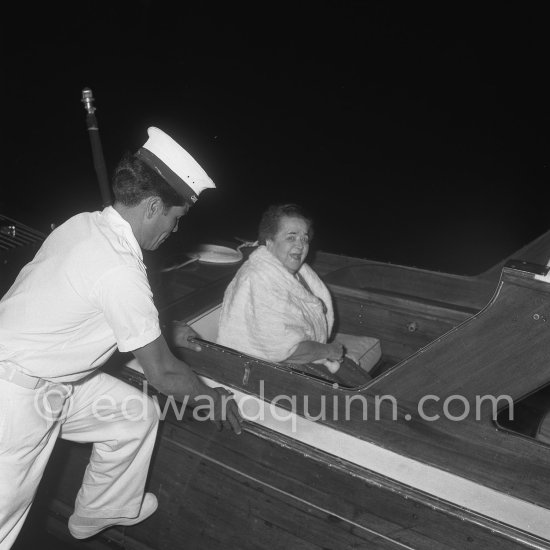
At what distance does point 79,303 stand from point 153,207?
34cm

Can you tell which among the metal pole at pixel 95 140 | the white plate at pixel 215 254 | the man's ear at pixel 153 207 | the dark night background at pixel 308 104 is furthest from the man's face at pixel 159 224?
the dark night background at pixel 308 104

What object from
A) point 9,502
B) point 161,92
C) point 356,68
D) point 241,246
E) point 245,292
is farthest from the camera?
point 161,92

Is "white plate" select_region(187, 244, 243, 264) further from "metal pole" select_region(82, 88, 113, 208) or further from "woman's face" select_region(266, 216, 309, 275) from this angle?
"woman's face" select_region(266, 216, 309, 275)

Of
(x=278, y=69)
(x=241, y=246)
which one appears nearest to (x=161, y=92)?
(x=278, y=69)

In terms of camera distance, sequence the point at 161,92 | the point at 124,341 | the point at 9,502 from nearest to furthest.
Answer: the point at 124,341 < the point at 9,502 < the point at 161,92

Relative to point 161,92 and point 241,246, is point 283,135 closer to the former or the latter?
point 161,92

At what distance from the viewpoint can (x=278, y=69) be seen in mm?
11719

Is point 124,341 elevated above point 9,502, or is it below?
above

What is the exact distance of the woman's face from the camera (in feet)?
7.76

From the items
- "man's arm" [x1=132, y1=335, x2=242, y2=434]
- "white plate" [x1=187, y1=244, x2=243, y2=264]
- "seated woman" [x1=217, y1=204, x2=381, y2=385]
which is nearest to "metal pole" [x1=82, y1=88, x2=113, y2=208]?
"white plate" [x1=187, y1=244, x2=243, y2=264]

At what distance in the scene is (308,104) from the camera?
38.3 feet

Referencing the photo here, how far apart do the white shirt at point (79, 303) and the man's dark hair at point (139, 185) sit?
0.08 meters

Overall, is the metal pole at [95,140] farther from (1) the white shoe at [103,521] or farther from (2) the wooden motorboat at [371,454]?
(1) the white shoe at [103,521]

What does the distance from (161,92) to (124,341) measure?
36.7 feet
